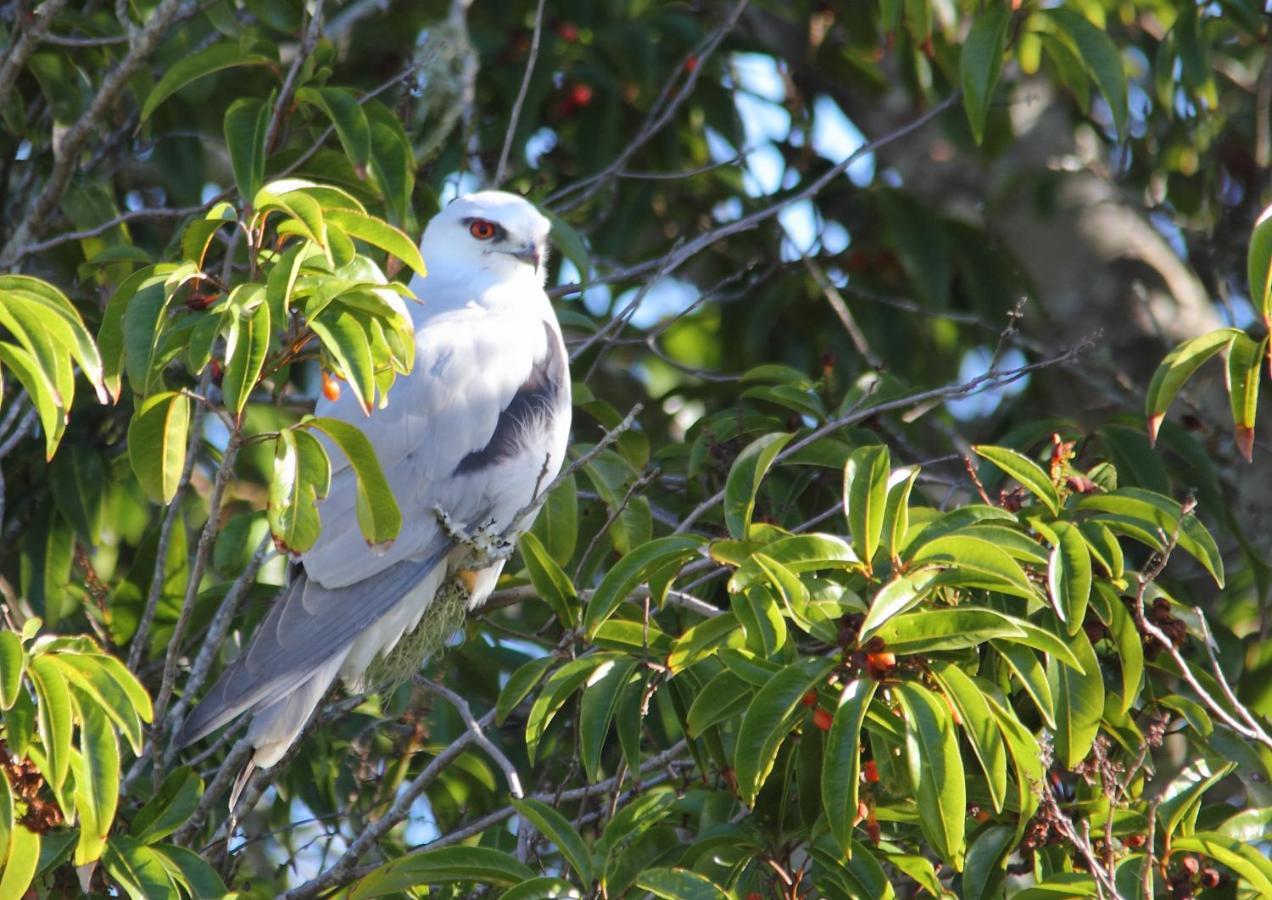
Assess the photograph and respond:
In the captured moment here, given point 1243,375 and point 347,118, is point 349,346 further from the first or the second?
point 1243,375

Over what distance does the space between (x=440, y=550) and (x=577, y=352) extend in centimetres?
63

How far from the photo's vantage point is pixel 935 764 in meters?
2.15

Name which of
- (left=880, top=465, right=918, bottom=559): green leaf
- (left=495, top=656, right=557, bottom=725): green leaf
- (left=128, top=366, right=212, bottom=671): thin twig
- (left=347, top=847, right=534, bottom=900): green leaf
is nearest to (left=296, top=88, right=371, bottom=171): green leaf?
(left=128, top=366, right=212, bottom=671): thin twig

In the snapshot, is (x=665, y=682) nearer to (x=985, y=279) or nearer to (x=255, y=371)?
(x=255, y=371)

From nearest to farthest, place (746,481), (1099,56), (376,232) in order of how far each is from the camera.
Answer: (376,232) → (746,481) → (1099,56)

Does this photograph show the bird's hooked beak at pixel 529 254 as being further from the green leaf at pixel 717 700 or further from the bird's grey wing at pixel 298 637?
the green leaf at pixel 717 700

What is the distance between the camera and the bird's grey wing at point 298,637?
117 inches

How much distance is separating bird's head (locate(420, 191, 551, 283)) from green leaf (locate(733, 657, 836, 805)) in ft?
6.54

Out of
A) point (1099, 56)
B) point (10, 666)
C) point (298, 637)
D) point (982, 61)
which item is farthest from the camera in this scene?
point (1099, 56)

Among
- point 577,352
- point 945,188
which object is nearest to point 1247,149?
point 945,188

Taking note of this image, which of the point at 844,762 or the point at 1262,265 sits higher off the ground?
the point at 1262,265

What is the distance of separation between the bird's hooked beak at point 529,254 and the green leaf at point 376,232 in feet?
5.49

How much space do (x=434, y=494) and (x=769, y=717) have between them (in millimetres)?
1565

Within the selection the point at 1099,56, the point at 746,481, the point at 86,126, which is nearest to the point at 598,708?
the point at 746,481
